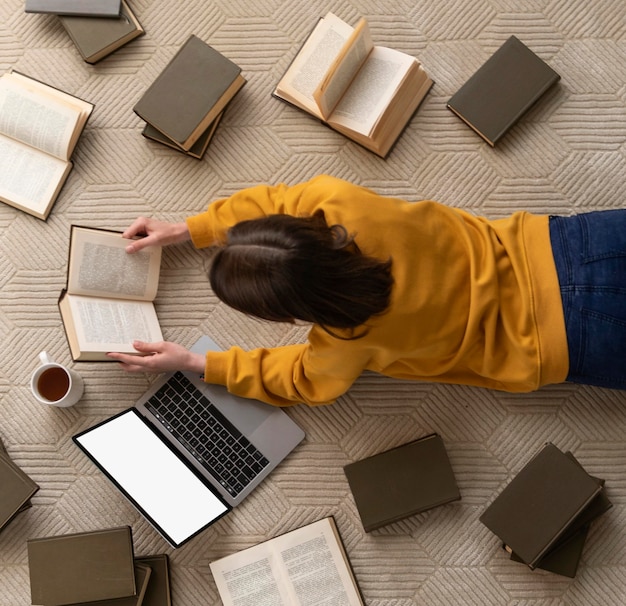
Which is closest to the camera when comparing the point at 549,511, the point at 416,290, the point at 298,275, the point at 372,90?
the point at 298,275

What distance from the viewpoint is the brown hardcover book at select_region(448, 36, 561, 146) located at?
1.22 m

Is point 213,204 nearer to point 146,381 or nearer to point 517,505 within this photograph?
point 146,381

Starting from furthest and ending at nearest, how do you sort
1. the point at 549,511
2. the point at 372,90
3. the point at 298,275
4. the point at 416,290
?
the point at 372,90, the point at 549,511, the point at 416,290, the point at 298,275

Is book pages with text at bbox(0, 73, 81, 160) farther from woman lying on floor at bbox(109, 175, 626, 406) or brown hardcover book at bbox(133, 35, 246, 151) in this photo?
woman lying on floor at bbox(109, 175, 626, 406)

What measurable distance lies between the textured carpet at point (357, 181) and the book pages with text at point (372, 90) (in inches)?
2.6

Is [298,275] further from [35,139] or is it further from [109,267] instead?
[35,139]

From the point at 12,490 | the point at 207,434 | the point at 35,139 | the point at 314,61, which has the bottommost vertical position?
the point at 12,490

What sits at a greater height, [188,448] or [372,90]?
[372,90]

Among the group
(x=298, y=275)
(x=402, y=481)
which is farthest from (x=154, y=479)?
(x=298, y=275)

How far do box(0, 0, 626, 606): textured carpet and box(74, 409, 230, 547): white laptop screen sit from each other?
0.33 feet

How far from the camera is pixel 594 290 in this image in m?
0.98

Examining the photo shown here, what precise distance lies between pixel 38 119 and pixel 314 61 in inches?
20.8

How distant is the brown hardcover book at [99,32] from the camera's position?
1.27m

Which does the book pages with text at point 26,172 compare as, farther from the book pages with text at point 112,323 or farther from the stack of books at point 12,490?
the stack of books at point 12,490
